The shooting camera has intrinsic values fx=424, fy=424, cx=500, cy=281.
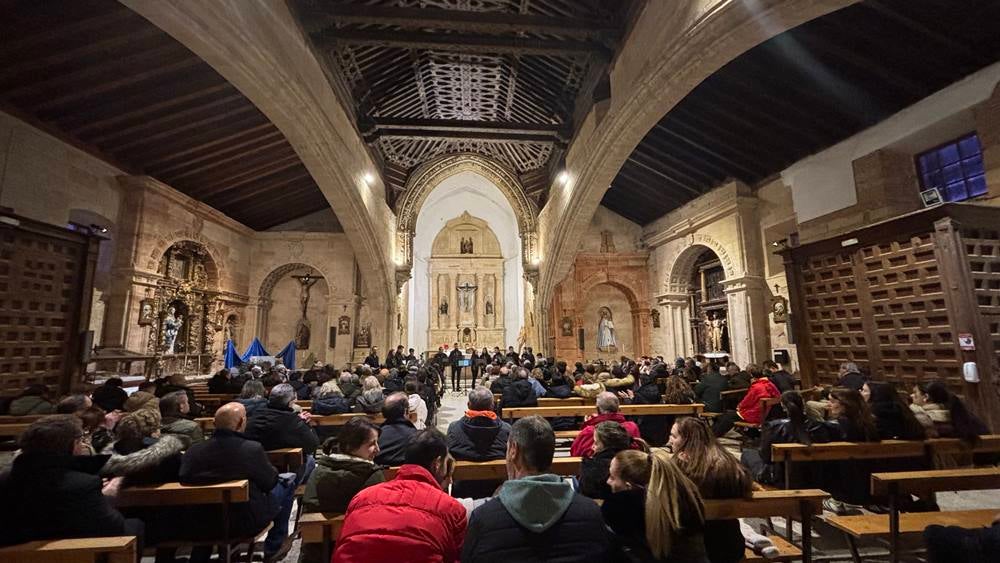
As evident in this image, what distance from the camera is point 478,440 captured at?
2.53m

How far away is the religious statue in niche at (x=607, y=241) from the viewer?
480 inches

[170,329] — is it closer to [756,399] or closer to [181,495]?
[181,495]

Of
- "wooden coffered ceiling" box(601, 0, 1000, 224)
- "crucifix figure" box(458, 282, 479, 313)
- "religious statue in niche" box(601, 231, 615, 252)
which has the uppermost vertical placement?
"wooden coffered ceiling" box(601, 0, 1000, 224)

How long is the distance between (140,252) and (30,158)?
220 centimetres

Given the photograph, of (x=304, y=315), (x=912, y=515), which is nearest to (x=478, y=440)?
(x=912, y=515)

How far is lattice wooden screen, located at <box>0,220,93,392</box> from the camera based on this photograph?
5.42m

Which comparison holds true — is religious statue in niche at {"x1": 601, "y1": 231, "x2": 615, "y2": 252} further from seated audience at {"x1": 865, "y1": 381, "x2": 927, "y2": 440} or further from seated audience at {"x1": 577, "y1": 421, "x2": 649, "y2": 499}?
seated audience at {"x1": 577, "y1": 421, "x2": 649, "y2": 499}

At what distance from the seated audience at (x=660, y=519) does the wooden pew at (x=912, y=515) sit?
1220 millimetres

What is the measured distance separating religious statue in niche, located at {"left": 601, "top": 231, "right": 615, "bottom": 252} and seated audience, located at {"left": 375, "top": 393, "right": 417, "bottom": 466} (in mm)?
10232

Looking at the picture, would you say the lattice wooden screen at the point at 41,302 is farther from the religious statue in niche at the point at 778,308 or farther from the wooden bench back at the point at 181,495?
the religious statue in niche at the point at 778,308

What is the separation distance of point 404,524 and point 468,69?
29.9ft

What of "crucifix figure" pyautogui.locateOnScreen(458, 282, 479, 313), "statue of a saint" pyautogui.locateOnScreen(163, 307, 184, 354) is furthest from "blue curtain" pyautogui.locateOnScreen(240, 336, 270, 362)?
"crucifix figure" pyautogui.locateOnScreen(458, 282, 479, 313)

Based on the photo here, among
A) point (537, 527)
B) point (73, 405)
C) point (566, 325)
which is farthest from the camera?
point (566, 325)

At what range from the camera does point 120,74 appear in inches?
236
